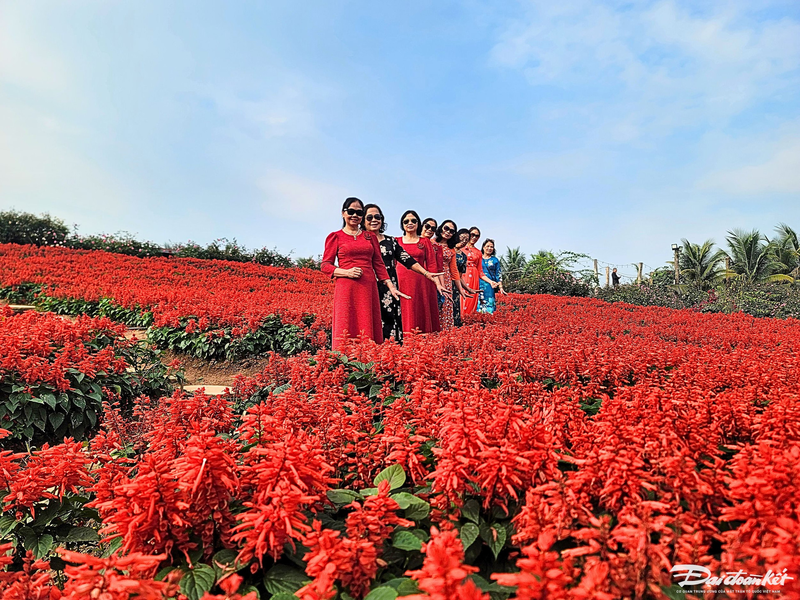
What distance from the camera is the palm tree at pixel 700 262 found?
30297mm

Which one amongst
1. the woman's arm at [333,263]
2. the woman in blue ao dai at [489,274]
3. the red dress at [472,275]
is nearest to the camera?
the woman's arm at [333,263]

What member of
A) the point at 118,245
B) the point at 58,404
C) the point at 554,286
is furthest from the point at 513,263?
the point at 58,404

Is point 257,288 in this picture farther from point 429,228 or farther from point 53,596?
point 53,596

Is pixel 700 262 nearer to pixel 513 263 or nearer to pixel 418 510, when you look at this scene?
pixel 513 263

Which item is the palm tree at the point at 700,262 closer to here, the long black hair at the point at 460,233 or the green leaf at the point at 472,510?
the long black hair at the point at 460,233

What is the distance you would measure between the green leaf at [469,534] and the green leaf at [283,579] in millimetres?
453

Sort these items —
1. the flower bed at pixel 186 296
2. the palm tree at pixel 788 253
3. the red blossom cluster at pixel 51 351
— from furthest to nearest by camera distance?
the palm tree at pixel 788 253 < the flower bed at pixel 186 296 < the red blossom cluster at pixel 51 351

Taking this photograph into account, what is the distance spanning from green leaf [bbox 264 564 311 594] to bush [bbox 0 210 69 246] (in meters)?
24.8

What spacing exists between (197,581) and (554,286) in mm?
22666

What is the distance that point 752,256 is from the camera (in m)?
31.1

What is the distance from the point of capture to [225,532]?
4.97 ft

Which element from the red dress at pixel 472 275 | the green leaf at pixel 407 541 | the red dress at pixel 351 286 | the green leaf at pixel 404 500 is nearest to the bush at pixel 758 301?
the red dress at pixel 472 275

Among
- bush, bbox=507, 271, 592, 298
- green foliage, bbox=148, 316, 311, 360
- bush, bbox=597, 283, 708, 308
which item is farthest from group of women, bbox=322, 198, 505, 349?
bush, bbox=507, 271, 592, 298

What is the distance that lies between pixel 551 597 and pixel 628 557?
27 centimetres
